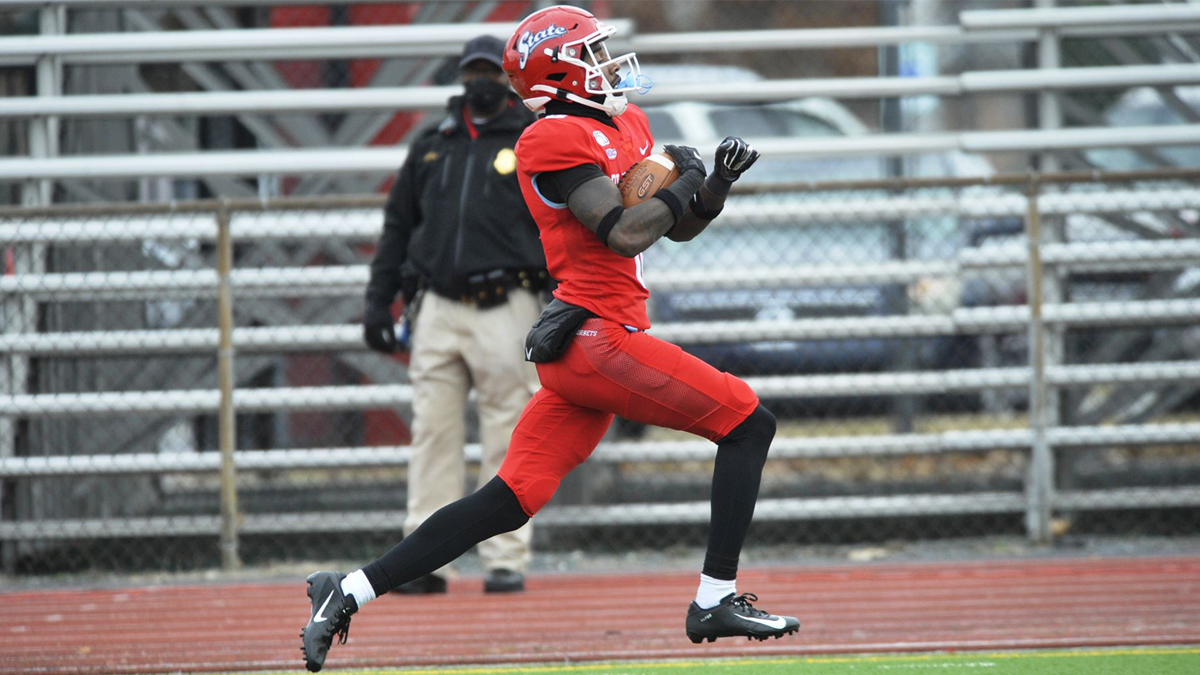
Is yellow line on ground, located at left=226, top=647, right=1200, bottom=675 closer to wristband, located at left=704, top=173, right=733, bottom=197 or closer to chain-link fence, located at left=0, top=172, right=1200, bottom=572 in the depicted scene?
wristband, located at left=704, top=173, right=733, bottom=197

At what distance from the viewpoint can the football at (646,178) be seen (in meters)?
3.87

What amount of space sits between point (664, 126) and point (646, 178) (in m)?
5.73

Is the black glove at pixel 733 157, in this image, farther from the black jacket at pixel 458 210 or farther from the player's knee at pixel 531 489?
the black jacket at pixel 458 210

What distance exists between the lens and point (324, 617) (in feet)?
12.9

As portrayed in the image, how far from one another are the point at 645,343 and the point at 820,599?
7.27 feet

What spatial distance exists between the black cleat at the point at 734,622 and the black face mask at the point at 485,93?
8.94 ft

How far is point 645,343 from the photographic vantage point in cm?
396

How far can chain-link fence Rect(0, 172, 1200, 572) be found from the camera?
22.6ft

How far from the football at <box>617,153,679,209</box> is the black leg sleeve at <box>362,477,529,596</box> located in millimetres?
953

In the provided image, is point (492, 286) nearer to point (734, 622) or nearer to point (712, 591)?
point (712, 591)

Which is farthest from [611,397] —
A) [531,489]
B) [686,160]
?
[686,160]

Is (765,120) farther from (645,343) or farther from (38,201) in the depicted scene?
(645,343)

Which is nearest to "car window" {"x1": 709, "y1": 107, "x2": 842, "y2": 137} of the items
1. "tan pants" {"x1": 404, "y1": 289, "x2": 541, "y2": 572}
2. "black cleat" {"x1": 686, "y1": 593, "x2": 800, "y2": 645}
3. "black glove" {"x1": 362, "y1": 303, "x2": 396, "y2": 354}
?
"tan pants" {"x1": 404, "y1": 289, "x2": 541, "y2": 572}

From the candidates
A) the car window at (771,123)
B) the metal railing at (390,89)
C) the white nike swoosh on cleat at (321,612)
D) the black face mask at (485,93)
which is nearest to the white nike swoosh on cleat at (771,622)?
the white nike swoosh on cleat at (321,612)
